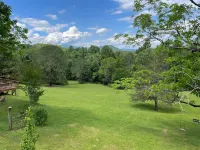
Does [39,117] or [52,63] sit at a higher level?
[52,63]

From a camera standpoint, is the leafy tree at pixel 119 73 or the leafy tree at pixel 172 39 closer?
the leafy tree at pixel 172 39

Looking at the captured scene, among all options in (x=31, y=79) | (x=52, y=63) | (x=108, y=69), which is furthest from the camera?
(x=108, y=69)

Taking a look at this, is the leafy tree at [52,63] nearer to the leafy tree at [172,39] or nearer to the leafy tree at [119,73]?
the leafy tree at [119,73]

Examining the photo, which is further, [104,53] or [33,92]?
[104,53]

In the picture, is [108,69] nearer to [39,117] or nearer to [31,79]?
[31,79]

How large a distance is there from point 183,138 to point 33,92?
44.1ft

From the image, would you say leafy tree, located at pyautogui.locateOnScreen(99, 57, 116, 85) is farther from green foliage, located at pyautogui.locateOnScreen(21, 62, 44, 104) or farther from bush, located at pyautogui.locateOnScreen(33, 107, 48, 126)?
bush, located at pyautogui.locateOnScreen(33, 107, 48, 126)

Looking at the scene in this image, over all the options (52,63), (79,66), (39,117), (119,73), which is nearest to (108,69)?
(119,73)

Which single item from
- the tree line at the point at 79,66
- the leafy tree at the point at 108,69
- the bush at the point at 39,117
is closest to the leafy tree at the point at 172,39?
the bush at the point at 39,117

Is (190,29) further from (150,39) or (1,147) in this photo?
(1,147)

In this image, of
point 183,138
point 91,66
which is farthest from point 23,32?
point 91,66

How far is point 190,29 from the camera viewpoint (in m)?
10.8

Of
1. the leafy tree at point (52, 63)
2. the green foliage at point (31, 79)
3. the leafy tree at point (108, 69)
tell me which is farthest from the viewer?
the leafy tree at point (108, 69)

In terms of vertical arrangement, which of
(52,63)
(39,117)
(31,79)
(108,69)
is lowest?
(39,117)
